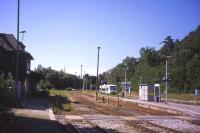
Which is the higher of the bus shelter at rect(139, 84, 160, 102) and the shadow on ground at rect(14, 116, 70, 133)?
the bus shelter at rect(139, 84, 160, 102)

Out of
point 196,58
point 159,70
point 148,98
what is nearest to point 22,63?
point 148,98

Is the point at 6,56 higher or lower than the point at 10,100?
higher

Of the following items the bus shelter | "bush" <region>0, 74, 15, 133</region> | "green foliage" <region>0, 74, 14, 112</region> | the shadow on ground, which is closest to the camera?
"bush" <region>0, 74, 15, 133</region>

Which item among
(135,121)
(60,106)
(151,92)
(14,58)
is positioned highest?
(14,58)

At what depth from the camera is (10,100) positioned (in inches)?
615

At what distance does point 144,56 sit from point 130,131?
405 feet

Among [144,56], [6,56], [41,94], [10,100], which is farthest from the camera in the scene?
[144,56]

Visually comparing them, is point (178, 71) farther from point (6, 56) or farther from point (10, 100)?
point (10, 100)

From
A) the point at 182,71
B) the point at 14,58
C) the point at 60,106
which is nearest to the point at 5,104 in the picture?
the point at 60,106

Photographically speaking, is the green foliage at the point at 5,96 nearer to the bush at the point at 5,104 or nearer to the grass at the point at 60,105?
the bush at the point at 5,104

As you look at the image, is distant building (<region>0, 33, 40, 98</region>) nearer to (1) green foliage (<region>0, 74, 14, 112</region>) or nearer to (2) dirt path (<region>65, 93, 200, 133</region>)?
(2) dirt path (<region>65, 93, 200, 133</region>)

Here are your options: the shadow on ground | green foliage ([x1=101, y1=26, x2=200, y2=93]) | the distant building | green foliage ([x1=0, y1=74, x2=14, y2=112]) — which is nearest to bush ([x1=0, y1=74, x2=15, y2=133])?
green foliage ([x1=0, y1=74, x2=14, y2=112])

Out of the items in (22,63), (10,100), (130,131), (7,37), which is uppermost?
(7,37)

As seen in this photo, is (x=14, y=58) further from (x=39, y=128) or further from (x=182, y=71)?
(x=182, y=71)
